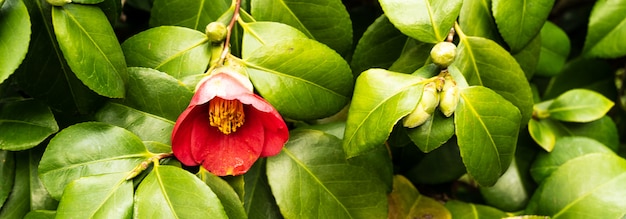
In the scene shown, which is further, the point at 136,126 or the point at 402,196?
the point at 402,196

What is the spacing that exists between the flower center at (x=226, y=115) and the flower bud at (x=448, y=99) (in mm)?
250

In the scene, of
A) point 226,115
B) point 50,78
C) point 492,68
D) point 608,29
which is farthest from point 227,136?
point 608,29

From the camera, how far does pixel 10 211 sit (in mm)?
894

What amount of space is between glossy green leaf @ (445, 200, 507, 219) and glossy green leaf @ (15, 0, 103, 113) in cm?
59

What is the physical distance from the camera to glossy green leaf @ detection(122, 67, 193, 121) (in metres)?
0.79

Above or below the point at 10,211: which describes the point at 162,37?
above

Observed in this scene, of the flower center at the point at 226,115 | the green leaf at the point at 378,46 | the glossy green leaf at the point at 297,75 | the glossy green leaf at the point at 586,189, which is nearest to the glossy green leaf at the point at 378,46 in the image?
the green leaf at the point at 378,46

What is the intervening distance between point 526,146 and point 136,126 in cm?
66

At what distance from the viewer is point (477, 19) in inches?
35.4

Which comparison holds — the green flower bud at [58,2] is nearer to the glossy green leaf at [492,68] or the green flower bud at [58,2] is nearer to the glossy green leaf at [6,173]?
the glossy green leaf at [6,173]

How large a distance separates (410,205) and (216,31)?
1.51 feet

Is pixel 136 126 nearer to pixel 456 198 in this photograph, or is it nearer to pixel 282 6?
pixel 282 6

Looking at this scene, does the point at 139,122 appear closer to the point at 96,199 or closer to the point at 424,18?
the point at 96,199

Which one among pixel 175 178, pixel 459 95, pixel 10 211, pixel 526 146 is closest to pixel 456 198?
pixel 526 146
